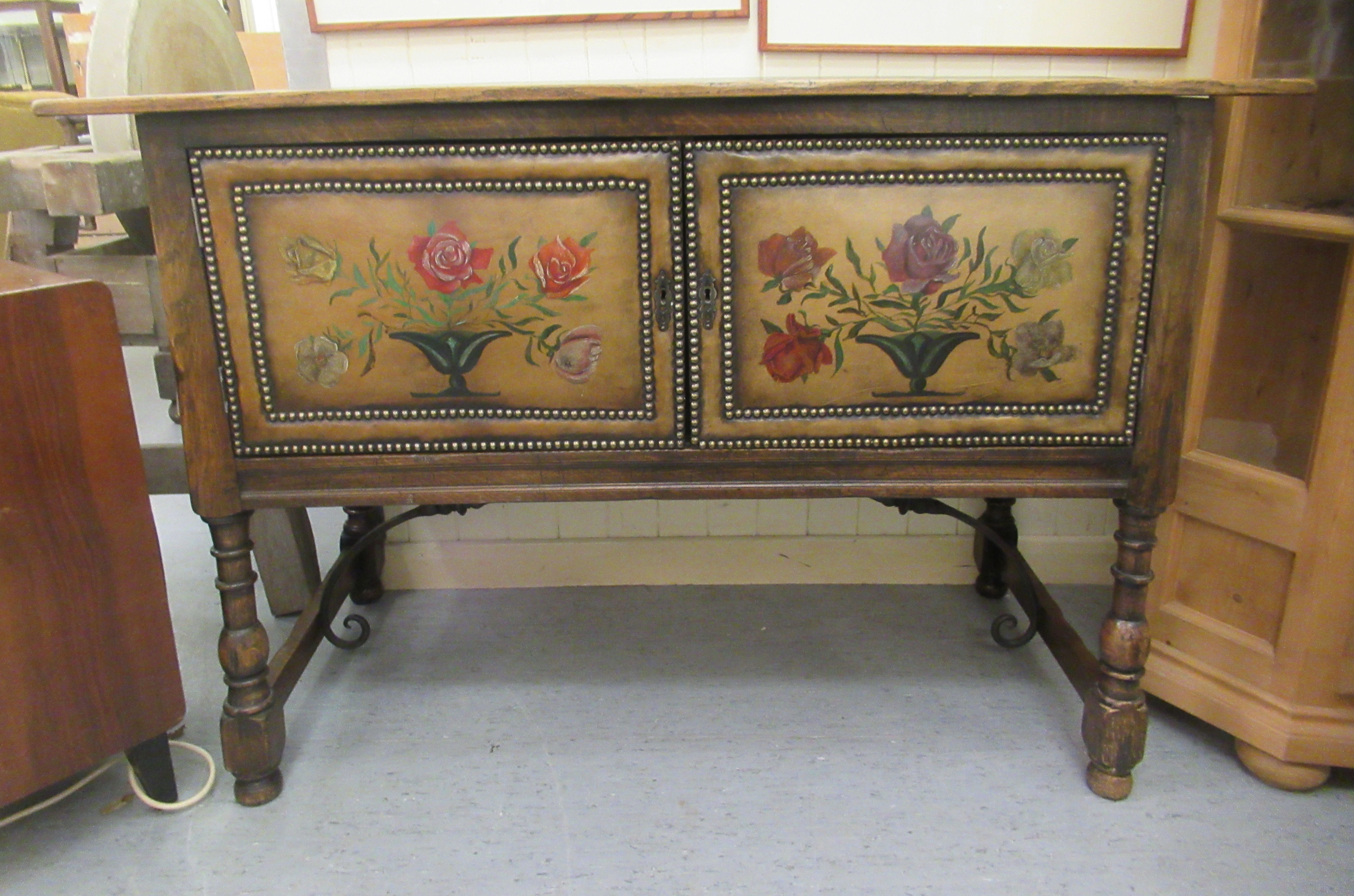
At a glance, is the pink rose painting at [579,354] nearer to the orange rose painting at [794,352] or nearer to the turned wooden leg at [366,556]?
the orange rose painting at [794,352]

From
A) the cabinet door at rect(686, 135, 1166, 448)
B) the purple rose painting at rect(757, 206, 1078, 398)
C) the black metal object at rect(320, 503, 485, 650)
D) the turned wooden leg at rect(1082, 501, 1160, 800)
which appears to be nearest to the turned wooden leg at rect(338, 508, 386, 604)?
the black metal object at rect(320, 503, 485, 650)

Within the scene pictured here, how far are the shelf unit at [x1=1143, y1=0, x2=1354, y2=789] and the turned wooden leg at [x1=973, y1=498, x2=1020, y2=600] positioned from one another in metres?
0.35

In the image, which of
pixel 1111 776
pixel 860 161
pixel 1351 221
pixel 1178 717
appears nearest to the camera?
pixel 860 161

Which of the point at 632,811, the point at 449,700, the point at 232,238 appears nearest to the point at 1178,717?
the point at 632,811

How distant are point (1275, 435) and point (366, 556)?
1656mm

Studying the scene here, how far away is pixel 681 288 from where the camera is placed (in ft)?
4.02

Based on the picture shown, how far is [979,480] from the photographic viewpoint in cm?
132

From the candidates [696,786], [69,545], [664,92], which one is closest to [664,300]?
[664,92]

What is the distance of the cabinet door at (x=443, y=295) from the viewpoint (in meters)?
1.19

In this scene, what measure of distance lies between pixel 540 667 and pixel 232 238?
934 mm

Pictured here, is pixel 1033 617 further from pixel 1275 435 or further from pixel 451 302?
pixel 451 302

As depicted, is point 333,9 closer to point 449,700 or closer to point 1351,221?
point 449,700

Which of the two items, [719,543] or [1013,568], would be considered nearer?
[1013,568]

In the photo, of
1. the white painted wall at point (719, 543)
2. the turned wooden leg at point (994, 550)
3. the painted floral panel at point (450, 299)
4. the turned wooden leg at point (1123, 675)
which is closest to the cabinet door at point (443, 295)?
the painted floral panel at point (450, 299)
